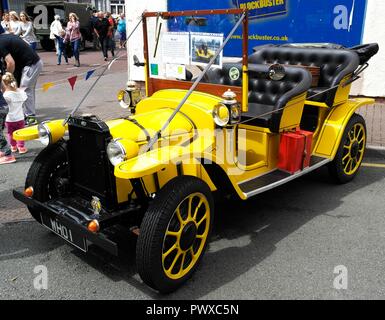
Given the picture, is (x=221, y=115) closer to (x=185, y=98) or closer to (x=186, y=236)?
(x=185, y=98)

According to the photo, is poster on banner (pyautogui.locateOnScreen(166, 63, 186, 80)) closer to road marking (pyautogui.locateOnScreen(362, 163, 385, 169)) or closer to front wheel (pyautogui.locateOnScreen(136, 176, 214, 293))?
front wheel (pyautogui.locateOnScreen(136, 176, 214, 293))

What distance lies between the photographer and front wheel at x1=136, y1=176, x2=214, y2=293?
8.62ft

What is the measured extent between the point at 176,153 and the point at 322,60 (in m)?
3.05

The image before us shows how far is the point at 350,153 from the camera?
480 cm

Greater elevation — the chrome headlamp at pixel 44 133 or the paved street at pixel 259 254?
the chrome headlamp at pixel 44 133

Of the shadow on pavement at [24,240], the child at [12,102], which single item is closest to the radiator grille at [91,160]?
the shadow on pavement at [24,240]

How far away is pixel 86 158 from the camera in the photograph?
3154mm

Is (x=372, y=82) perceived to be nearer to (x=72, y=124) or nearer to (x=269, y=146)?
(x=269, y=146)

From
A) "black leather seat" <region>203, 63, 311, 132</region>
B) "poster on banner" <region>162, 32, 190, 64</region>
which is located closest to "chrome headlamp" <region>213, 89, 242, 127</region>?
"black leather seat" <region>203, 63, 311, 132</region>

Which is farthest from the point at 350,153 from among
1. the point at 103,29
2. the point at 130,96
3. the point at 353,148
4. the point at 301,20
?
the point at 103,29

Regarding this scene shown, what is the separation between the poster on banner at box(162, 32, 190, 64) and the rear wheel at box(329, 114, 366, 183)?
80.3 inches

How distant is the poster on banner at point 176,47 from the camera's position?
3.51 meters

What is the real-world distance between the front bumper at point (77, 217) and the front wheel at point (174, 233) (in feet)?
0.72

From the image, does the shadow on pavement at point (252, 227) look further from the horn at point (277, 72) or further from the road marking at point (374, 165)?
the horn at point (277, 72)
